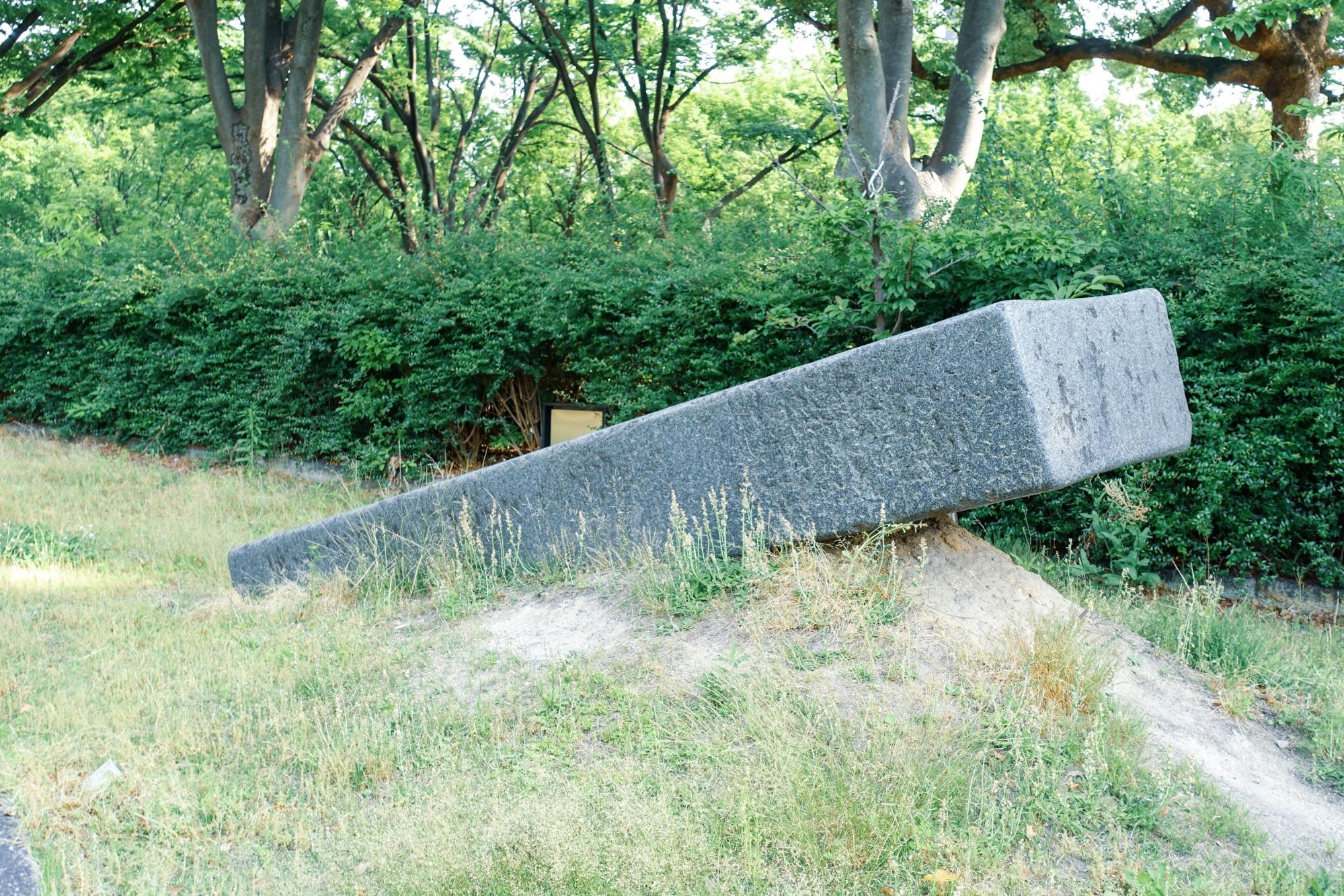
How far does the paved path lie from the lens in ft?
10.4

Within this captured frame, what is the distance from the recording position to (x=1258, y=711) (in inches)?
170

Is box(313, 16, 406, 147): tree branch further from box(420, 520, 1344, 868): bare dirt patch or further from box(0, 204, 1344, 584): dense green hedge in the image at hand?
box(420, 520, 1344, 868): bare dirt patch

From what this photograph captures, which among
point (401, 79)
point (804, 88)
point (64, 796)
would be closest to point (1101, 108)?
point (804, 88)

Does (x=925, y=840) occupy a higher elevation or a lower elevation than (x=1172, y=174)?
lower

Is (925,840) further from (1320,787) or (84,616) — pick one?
(84,616)

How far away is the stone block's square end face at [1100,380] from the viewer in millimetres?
4145

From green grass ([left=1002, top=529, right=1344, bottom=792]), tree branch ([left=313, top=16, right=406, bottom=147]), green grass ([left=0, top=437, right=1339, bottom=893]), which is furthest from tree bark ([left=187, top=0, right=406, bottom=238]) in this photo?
green grass ([left=1002, top=529, right=1344, bottom=792])

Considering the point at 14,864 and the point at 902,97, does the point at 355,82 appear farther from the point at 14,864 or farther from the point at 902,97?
the point at 14,864

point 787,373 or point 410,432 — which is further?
point 410,432

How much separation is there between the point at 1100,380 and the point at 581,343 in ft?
18.7

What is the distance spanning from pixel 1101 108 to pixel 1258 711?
17.7 meters

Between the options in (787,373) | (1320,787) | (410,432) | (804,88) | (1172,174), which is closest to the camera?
(1320,787)

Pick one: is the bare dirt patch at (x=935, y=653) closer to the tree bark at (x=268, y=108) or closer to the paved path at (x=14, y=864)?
the paved path at (x=14, y=864)

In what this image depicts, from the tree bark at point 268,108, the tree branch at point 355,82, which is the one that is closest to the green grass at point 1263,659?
the tree bark at point 268,108
